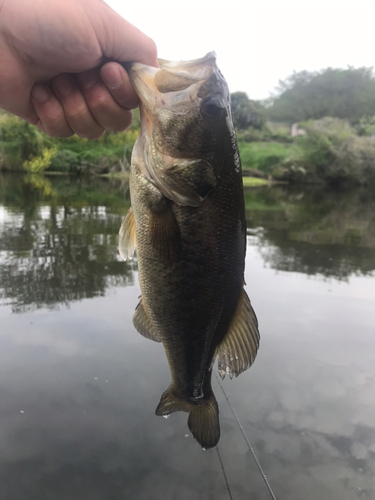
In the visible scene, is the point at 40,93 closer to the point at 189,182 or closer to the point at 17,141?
the point at 189,182

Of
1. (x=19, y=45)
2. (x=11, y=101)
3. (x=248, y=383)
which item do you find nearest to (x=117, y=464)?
(x=248, y=383)

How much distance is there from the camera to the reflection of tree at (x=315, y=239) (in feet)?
35.6

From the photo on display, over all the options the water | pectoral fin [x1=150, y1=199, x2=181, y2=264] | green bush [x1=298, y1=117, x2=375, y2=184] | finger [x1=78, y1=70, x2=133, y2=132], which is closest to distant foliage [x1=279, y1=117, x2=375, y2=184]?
green bush [x1=298, y1=117, x2=375, y2=184]

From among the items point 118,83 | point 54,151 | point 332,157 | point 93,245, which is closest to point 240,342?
point 118,83

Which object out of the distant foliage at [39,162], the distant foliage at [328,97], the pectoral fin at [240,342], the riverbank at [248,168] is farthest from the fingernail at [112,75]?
the distant foliage at [328,97]

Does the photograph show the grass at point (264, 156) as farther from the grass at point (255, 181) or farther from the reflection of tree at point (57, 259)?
the reflection of tree at point (57, 259)

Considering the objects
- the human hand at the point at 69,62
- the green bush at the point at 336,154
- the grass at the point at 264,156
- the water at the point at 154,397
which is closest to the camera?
the human hand at the point at 69,62

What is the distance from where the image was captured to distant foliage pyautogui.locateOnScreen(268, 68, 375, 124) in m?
78.1

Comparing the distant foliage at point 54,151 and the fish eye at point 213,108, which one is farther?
the distant foliage at point 54,151

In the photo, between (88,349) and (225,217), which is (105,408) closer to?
(88,349)

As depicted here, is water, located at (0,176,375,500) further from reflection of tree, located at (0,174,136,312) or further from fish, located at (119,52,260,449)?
fish, located at (119,52,260,449)

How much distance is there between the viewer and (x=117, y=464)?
375 centimetres

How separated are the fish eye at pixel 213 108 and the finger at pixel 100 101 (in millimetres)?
692

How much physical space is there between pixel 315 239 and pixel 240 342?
1311 centimetres
